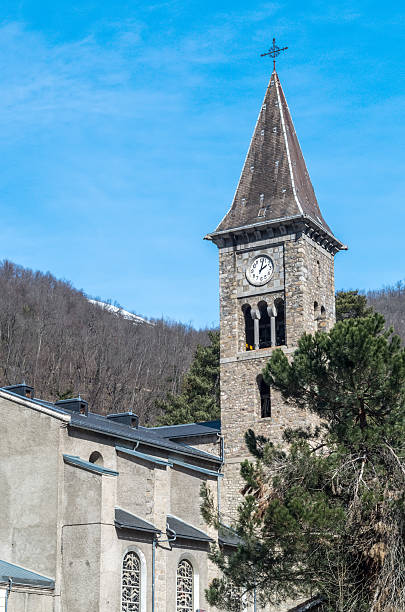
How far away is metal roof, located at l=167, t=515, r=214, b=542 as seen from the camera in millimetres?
32750

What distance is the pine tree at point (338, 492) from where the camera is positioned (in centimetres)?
2333

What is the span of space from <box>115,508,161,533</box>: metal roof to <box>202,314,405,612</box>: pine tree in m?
3.67

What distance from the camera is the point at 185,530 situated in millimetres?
33625

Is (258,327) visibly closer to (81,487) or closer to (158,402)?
(81,487)

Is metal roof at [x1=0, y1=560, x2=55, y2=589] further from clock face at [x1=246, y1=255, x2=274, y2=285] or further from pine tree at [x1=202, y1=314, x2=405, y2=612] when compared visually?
clock face at [x1=246, y1=255, x2=274, y2=285]

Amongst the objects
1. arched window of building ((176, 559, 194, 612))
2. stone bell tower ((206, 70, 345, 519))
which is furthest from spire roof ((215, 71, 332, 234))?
arched window of building ((176, 559, 194, 612))

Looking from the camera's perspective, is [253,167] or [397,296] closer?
[253,167]

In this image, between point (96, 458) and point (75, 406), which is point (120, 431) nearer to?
point (75, 406)

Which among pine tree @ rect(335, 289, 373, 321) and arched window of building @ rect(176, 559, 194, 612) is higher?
pine tree @ rect(335, 289, 373, 321)

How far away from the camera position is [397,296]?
398 feet

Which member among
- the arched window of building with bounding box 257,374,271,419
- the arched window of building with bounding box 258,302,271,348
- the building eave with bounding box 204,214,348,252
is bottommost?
the arched window of building with bounding box 257,374,271,419

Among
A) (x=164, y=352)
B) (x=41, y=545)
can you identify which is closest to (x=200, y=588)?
(x=41, y=545)

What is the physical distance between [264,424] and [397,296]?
84327 mm

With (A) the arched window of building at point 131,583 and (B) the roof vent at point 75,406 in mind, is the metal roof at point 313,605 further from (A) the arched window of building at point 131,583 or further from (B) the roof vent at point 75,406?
(B) the roof vent at point 75,406
